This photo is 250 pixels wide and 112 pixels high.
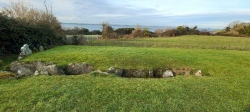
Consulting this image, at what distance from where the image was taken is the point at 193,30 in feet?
119

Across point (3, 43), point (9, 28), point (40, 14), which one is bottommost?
point (3, 43)

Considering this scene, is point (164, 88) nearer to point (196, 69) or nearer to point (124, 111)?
point (124, 111)

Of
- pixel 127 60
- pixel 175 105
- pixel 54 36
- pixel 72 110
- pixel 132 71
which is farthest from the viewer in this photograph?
pixel 54 36

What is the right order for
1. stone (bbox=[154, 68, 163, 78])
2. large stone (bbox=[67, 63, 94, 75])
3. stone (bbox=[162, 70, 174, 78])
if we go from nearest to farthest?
1. stone (bbox=[162, 70, 174, 78])
2. large stone (bbox=[67, 63, 94, 75])
3. stone (bbox=[154, 68, 163, 78])

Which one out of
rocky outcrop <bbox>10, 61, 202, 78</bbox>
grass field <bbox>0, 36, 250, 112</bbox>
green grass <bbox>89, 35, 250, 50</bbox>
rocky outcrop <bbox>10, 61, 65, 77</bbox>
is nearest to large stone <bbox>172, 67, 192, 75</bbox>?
rocky outcrop <bbox>10, 61, 202, 78</bbox>

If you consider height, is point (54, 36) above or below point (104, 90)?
above

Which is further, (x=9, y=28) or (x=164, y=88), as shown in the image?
(x=9, y=28)

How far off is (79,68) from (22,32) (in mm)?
6498

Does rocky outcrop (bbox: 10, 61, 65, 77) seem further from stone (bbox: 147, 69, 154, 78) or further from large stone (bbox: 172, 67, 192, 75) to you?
large stone (bbox: 172, 67, 192, 75)

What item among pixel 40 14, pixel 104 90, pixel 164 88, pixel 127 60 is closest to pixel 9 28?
pixel 40 14

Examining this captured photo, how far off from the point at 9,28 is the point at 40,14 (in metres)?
6.45

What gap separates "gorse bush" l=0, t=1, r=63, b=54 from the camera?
12.2 meters

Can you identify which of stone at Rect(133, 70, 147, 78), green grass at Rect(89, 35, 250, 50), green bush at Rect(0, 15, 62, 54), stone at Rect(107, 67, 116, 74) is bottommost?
stone at Rect(133, 70, 147, 78)

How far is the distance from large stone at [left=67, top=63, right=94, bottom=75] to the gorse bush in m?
5.83
